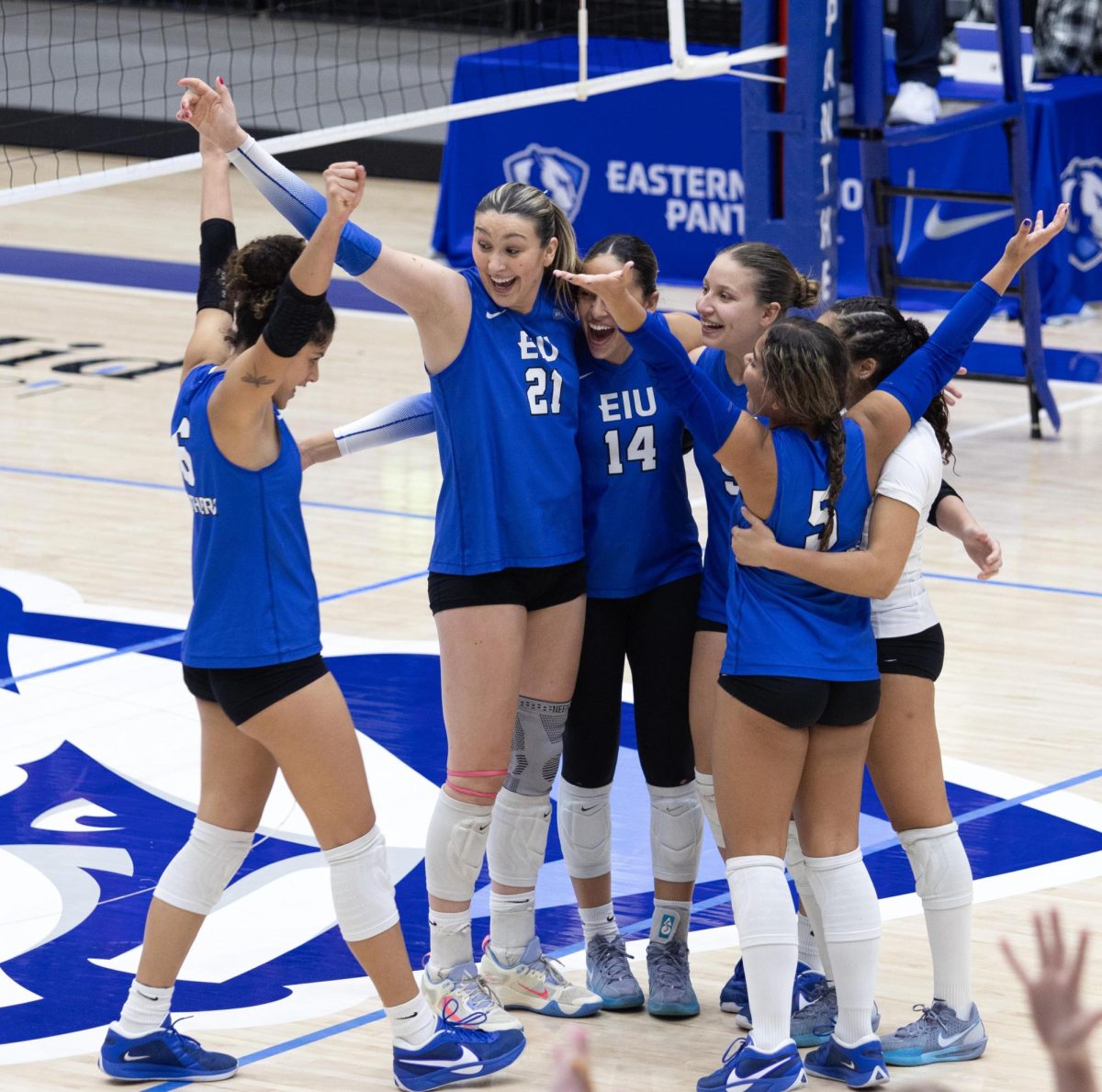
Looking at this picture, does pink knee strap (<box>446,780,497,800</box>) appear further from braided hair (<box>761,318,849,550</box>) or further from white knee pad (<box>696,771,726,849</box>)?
braided hair (<box>761,318,849,550</box>)

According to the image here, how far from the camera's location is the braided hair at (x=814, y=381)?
336 centimetres

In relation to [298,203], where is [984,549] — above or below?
below

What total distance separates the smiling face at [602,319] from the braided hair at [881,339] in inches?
14.3

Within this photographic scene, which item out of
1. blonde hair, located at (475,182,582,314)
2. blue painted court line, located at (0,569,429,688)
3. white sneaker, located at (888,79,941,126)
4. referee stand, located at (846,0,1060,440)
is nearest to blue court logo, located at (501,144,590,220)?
white sneaker, located at (888,79,941,126)

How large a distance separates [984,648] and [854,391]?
279cm

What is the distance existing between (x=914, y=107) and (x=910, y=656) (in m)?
5.92

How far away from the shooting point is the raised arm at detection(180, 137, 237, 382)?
3.54 metres

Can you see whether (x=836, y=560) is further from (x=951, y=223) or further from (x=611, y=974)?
(x=951, y=223)

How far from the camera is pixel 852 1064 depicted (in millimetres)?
3508

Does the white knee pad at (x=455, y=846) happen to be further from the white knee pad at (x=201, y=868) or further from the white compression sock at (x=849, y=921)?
the white compression sock at (x=849, y=921)

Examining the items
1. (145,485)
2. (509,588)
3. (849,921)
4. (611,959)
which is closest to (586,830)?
(611,959)

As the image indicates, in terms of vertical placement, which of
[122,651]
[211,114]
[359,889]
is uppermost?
[211,114]

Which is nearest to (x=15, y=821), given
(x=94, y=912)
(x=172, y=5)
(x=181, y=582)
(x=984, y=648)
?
(x=94, y=912)

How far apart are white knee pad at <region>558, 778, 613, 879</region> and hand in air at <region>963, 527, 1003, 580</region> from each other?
2.74 ft
